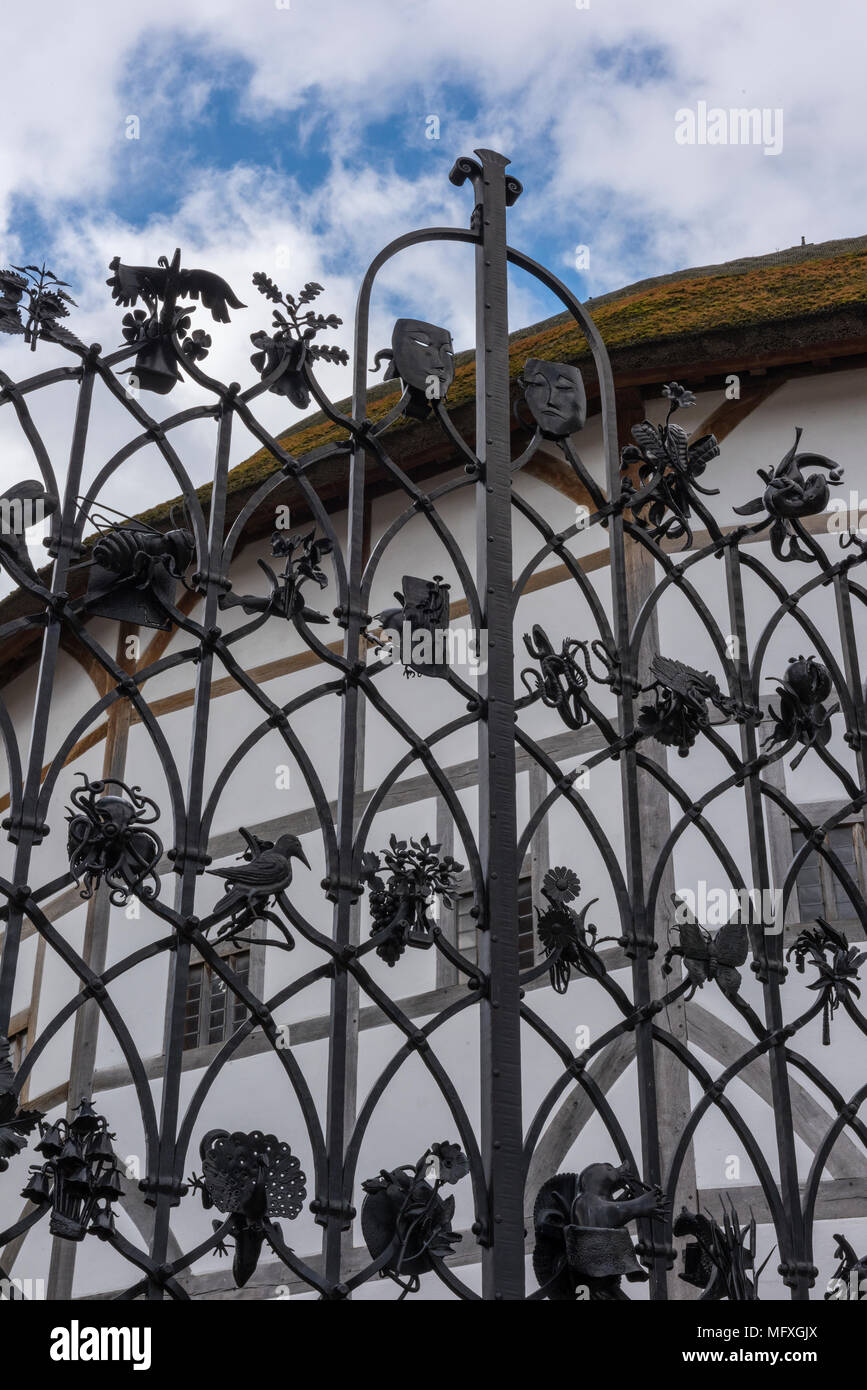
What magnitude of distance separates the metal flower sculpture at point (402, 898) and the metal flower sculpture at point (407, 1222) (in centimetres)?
40

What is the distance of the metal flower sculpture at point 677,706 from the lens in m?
3.96

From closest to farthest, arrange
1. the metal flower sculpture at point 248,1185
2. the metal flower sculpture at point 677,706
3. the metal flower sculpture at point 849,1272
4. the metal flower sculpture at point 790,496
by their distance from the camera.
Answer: the metal flower sculpture at point 248,1185, the metal flower sculpture at point 849,1272, the metal flower sculpture at point 677,706, the metal flower sculpture at point 790,496

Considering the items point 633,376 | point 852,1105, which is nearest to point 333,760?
point 633,376

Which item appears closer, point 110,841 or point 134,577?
point 110,841

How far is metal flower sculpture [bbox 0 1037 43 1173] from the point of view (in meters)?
2.76

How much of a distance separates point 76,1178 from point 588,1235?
3.45 ft

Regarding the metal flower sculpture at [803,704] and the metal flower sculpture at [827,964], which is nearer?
the metal flower sculpture at [827,964]

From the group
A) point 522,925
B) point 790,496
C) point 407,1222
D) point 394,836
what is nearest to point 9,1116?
point 407,1222

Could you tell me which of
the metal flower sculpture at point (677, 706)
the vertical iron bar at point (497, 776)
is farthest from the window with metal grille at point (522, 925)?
the vertical iron bar at point (497, 776)

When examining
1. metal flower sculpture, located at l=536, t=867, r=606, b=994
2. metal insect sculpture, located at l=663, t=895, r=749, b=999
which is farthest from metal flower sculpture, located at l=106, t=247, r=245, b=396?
metal insect sculpture, located at l=663, t=895, r=749, b=999

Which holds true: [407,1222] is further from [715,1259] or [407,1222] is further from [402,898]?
[715,1259]

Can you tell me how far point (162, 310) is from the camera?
3.54 meters

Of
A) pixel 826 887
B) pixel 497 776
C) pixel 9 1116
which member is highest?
pixel 826 887

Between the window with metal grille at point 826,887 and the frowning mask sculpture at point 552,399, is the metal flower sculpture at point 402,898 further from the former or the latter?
the window with metal grille at point 826,887
